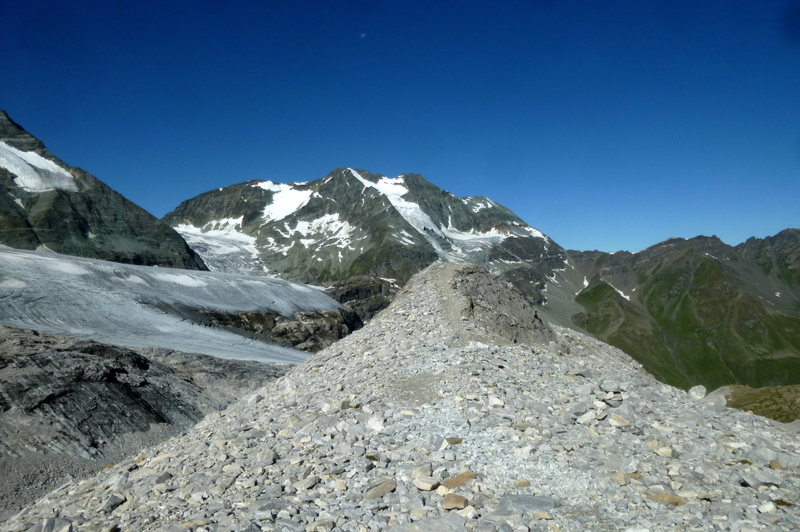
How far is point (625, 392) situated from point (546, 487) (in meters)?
4.20

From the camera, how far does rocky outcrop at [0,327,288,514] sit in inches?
547

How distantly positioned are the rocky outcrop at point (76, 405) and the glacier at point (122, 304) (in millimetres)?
6830

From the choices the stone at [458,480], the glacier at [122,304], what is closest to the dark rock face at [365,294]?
the glacier at [122,304]

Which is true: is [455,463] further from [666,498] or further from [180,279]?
[180,279]

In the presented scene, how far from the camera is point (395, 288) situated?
425ft

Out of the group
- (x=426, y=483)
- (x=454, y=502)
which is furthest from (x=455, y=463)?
(x=454, y=502)

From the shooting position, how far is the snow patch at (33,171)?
12231 cm

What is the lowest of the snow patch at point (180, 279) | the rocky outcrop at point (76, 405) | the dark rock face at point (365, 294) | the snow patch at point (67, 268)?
the rocky outcrop at point (76, 405)

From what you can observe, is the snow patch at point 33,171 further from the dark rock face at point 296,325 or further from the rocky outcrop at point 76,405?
the rocky outcrop at point 76,405

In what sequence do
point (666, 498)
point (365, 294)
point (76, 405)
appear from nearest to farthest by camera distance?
1. point (666, 498)
2. point (76, 405)
3. point (365, 294)

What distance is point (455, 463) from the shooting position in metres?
8.58

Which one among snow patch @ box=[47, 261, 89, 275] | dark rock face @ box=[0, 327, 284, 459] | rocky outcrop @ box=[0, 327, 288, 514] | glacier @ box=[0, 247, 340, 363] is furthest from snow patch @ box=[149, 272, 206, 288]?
dark rock face @ box=[0, 327, 284, 459]

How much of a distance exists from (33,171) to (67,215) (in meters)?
19.7

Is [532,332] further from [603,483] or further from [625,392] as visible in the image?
[603,483]
